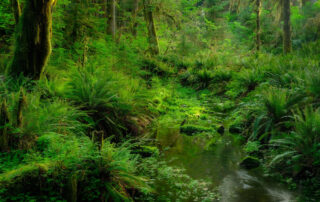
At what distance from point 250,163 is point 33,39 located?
499 centimetres

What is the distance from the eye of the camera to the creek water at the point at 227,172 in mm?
3932

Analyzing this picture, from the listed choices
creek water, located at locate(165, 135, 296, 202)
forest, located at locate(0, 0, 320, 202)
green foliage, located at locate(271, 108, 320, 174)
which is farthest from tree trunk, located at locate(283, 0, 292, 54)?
green foliage, located at locate(271, 108, 320, 174)

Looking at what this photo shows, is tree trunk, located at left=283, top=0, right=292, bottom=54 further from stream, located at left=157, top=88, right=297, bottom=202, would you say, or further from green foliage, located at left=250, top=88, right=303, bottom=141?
green foliage, located at left=250, top=88, right=303, bottom=141

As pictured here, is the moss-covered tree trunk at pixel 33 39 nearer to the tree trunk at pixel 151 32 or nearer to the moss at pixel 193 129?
the moss at pixel 193 129

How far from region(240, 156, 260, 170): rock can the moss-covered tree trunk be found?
15.1 ft

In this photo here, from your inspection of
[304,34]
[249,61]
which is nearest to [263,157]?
[249,61]

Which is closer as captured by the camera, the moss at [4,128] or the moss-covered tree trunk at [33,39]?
the moss at [4,128]

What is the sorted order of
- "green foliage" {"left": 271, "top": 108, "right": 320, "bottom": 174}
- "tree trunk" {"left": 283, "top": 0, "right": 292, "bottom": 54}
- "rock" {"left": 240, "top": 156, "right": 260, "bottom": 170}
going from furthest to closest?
"tree trunk" {"left": 283, "top": 0, "right": 292, "bottom": 54}
"rock" {"left": 240, "top": 156, "right": 260, "bottom": 170}
"green foliage" {"left": 271, "top": 108, "right": 320, "bottom": 174}

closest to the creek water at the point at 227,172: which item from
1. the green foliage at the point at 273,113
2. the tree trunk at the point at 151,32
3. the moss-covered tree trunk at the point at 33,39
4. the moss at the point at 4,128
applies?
the green foliage at the point at 273,113

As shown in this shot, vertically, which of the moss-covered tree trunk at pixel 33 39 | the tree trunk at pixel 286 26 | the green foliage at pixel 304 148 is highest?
the tree trunk at pixel 286 26

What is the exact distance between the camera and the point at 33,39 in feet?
19.1

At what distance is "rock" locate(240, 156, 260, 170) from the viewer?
4949 millimetres

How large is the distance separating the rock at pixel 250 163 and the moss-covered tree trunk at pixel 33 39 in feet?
15.1

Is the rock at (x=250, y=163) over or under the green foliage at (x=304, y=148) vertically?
under
